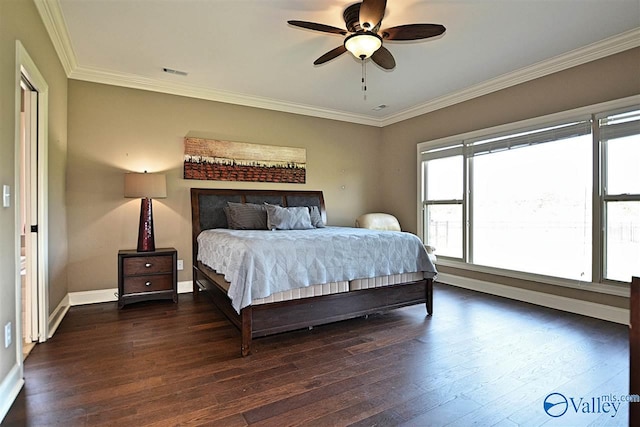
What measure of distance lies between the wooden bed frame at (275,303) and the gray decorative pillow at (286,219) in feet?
1.98

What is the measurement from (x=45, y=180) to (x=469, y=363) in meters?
3.69

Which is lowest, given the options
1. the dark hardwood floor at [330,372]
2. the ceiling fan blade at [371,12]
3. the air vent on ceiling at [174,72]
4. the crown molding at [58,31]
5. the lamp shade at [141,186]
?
the dark hardwood floor at [330,372]

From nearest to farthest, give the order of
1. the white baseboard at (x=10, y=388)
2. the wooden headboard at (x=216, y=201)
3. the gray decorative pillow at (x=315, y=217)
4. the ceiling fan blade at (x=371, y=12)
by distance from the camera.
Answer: the white baseboard at (x=10, y=388)
the ceiling fan blade at (x=371, y=12)
the wooden headboard at (x=216, y=201)
the gray decorative pillow at (x=315, y=217)

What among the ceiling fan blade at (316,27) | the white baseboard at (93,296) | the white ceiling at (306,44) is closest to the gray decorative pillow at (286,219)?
the white ceiling at (306,44)

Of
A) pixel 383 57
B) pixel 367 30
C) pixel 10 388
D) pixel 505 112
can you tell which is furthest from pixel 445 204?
pixel 10 388

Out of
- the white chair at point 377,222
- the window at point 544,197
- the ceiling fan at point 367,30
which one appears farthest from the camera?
the white chair at point 377,222

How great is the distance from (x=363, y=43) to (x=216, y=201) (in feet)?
9.40

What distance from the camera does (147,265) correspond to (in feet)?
12.6

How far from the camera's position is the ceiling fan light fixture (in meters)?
2.54

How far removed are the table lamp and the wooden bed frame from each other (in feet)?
1.88

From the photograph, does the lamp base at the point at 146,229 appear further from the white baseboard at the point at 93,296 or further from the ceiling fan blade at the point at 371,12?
the ceiling fan blade at the point at 371,12

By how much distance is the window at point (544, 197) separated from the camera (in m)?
3.26

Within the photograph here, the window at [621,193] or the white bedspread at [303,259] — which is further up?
the window at [621,193]

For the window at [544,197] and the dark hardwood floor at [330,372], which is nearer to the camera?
the dark hardwood floor at [330,372]
